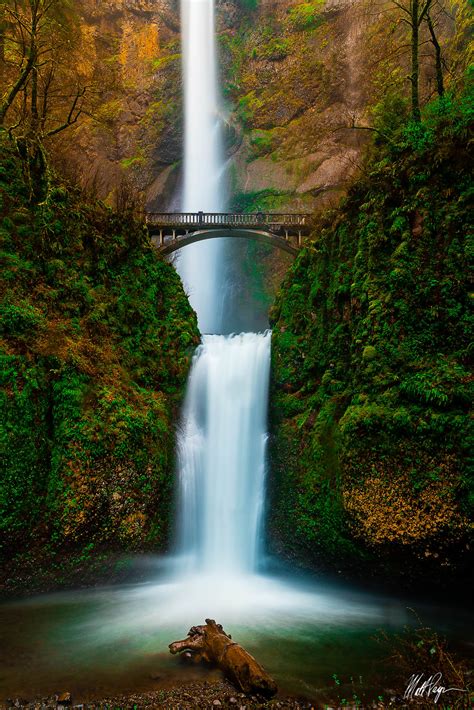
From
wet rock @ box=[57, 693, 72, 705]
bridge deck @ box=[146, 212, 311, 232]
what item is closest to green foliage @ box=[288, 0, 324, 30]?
bridge deck @ box=[146, 212, 311, 232]

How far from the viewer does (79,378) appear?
8.63 m

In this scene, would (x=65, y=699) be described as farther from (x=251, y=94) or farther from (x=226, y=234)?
(x=251, y=94)

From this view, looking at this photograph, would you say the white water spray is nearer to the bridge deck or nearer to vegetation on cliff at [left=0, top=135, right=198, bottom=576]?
the bridge deck

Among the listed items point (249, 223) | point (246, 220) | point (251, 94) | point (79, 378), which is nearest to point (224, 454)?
point (79, 378)

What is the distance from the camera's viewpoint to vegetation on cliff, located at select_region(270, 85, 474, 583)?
7078 millimetres

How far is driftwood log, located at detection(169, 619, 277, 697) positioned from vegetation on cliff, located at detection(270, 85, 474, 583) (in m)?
3.26

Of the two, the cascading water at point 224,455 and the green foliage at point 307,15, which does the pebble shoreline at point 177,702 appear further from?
the green foliage at point 307,15

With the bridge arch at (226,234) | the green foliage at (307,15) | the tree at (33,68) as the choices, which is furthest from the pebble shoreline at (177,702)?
the green foliage at (307,15)

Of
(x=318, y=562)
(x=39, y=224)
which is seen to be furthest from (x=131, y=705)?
(x=39, y=224)

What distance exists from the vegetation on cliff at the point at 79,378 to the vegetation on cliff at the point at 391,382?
9.80 ft

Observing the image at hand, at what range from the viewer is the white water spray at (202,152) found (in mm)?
30203

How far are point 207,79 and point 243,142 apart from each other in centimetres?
647

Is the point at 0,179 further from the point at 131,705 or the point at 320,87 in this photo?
the point at 320,87

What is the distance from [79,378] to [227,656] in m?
5.52
